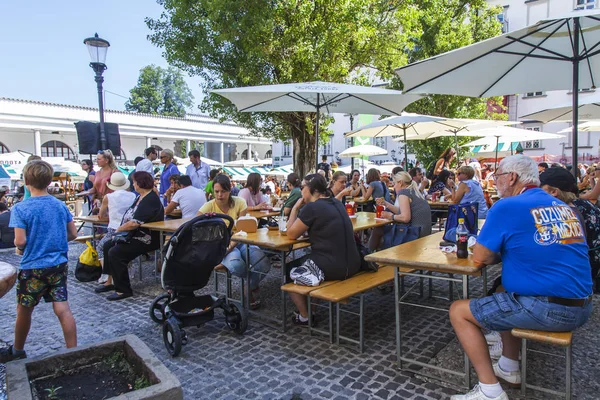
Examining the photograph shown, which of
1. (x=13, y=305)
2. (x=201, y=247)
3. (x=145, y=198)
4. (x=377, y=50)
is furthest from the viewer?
(x=377, y=50)

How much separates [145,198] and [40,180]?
215 centimetres

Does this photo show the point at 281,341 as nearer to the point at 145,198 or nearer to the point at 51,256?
the point at 51,256

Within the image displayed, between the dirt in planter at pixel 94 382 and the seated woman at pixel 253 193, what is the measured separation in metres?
4.16

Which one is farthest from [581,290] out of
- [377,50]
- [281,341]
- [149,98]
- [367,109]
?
[149,98]

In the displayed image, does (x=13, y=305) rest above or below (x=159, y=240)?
below

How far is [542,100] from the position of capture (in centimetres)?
2812

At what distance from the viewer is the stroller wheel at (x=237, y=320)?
13.1ft

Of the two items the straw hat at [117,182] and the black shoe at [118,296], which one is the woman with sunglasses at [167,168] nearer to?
the straw hat at [117,182]

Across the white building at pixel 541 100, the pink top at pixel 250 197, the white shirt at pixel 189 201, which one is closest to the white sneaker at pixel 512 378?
the white shirt at pixel 189 201

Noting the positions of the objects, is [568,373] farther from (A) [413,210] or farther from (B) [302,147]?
(B) [302,147]

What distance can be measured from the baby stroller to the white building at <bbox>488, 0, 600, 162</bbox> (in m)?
27.9

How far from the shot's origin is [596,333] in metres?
3.83

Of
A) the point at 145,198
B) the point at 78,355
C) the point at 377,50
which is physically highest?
the point at 377,50

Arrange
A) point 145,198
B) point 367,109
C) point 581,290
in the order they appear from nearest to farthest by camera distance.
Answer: point 581,290
point 145,198
point 367,109
